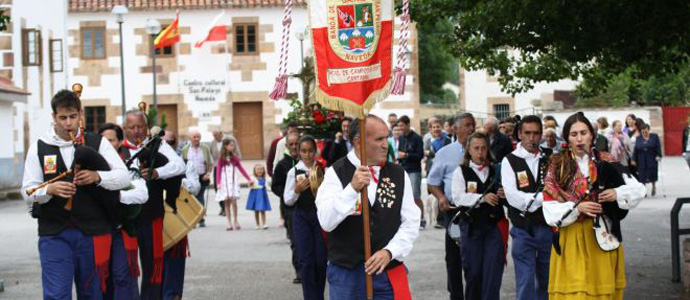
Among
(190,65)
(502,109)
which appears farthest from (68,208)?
(502,109)

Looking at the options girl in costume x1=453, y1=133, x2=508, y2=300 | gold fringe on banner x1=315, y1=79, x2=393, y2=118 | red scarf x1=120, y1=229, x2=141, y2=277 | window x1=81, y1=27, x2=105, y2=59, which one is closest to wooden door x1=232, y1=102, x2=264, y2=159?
window x1=81, y1=27, x2=105, y2=59

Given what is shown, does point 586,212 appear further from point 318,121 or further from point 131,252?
point 318,121

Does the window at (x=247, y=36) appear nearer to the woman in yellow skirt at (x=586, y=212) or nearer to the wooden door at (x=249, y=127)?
the wooden door at (x=249, y=127)

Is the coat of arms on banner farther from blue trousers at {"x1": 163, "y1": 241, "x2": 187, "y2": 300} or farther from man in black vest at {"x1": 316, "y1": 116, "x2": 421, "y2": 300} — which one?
blue trousers at {"x1": 163, "y1": 241, "x2": 187, "y2": 300}

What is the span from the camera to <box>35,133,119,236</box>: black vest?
24.1 ft

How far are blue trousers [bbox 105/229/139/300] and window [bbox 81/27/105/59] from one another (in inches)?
1228

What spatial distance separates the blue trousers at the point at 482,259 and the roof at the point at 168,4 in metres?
29.3

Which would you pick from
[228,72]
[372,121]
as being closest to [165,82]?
[228,72]

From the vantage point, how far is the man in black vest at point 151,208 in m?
9.52

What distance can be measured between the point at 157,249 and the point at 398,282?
3881 mm

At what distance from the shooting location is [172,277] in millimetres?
10109

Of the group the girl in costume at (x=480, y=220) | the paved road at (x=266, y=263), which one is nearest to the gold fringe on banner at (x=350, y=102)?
the girl in costume at (x=480, y=220)

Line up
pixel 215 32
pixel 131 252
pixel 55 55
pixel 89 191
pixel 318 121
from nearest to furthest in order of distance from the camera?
pixel 89 191
pixel 131 252
pixel 318 121
pixel 55 55
pixel 215 32

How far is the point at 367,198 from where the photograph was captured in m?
6.23
